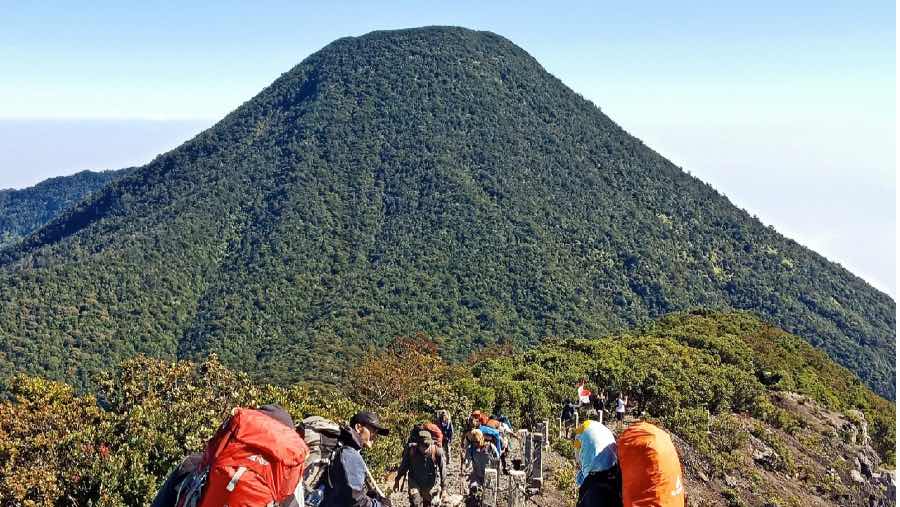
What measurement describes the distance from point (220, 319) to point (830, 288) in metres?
75.0

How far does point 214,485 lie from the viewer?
11.5 feet

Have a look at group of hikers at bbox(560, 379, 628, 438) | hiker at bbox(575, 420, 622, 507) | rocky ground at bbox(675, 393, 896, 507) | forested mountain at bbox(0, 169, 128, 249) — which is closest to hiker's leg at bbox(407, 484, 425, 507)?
hiker at bbox(575, 420, 622, 507)

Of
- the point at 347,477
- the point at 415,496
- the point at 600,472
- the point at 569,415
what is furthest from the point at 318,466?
the point at 569,415

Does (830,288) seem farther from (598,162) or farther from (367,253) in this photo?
(367,253)

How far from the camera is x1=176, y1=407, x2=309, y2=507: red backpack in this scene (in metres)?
3.50

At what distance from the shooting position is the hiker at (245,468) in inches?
138

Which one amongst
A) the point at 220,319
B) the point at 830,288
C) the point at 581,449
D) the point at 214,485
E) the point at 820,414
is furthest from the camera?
the point at 830,288

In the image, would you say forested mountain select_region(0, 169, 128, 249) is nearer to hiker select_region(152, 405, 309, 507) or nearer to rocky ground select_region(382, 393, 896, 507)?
rocky ground select_region(382, 393, 896, 507)

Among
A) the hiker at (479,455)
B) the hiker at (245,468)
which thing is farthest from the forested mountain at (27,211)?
the hiker at (245,468)

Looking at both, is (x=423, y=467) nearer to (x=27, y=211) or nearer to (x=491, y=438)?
(x=491, y=438)

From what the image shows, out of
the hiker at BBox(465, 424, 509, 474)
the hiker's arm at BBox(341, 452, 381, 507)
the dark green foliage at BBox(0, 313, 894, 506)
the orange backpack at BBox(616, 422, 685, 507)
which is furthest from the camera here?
the dark green foliage at BBox(0, 313, 894, 506)

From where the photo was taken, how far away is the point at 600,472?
13.4 feet

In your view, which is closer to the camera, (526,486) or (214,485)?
(214,485)

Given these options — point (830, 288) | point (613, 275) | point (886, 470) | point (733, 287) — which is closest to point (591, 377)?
point (886, 470)
